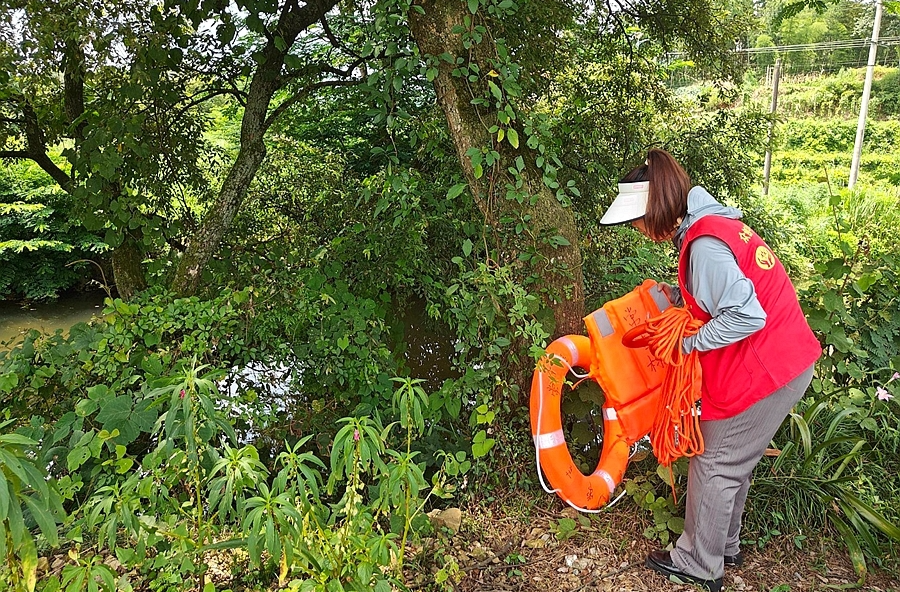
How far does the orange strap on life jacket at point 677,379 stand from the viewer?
208 cm

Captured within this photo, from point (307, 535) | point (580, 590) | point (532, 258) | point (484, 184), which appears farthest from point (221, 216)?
point (580, 590)

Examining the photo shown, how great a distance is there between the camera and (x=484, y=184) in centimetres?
267

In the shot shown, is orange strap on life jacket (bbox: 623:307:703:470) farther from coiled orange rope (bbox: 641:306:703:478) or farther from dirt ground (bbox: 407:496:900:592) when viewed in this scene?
dirt ground (bbox: 407:496:900:592)

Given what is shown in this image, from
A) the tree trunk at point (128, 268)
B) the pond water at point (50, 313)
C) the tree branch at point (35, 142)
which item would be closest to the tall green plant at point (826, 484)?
the tree trunk at point (128, 268)

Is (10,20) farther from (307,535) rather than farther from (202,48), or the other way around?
(307,535)

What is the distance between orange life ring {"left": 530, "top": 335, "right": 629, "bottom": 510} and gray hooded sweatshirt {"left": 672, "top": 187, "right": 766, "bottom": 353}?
0.53 m

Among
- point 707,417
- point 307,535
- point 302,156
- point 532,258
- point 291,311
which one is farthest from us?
point 302,156

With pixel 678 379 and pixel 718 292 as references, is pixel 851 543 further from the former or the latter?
pixel 718 292

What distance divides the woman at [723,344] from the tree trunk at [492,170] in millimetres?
482

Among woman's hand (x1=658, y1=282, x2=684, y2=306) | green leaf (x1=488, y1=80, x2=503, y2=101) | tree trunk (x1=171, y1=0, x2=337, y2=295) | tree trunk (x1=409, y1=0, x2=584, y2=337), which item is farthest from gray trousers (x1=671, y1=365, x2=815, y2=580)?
tree trunk (x1=171, y1=0, x2=337, y2=295)

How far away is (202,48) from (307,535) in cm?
353

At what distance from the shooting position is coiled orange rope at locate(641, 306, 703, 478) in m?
2.08

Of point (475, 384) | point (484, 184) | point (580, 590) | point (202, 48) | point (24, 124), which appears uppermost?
point (202, 48)

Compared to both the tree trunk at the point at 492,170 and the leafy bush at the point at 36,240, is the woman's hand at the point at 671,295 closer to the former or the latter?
the tree trunk at the point at 492,170
